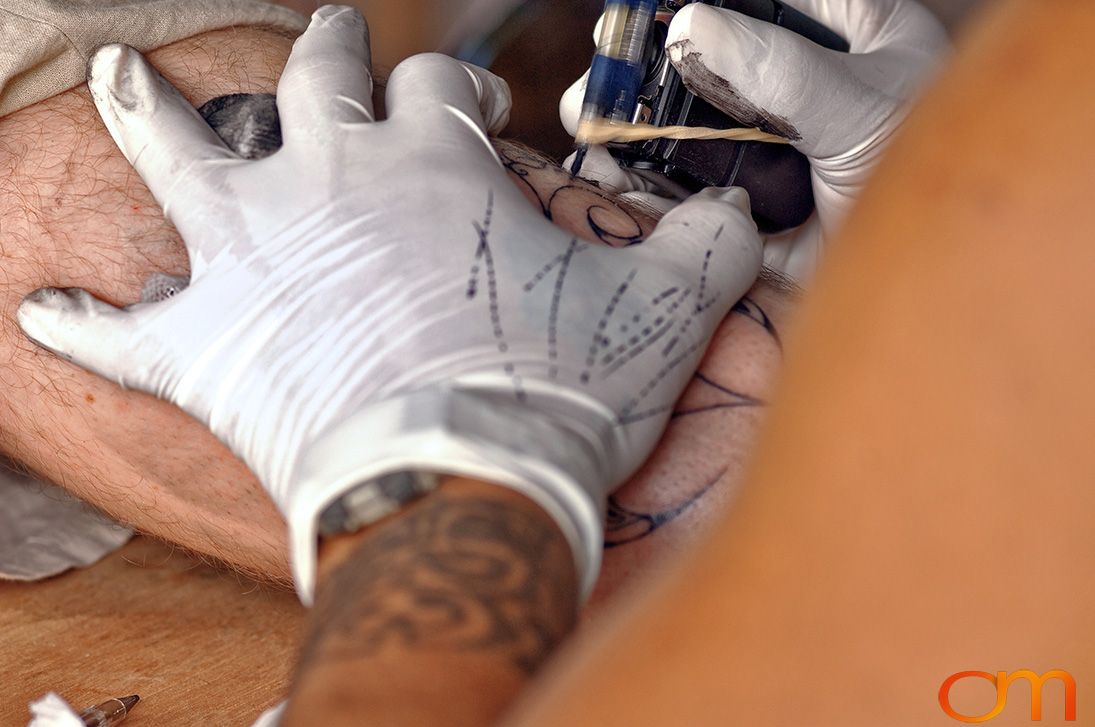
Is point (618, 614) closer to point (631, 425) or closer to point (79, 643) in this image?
point (631, 425)

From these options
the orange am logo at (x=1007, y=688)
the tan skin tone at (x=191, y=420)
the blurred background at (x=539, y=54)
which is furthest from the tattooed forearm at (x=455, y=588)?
the blurred background at (x=539, y=54)

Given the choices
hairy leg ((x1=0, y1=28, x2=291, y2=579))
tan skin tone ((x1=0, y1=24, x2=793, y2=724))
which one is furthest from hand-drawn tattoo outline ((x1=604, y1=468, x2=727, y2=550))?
hairy leg ((x1=0, y1=28, x2=291, y2=579))

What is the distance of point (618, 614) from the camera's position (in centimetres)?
63

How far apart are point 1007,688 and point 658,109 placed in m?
1.02

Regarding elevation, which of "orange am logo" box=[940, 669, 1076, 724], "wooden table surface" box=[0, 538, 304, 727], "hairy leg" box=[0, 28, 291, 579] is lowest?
"wooden table surface" box=[0, 538, 304, 727]

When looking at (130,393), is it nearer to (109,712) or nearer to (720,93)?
(109,712)

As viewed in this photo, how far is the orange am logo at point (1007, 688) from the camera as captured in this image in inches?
18.6

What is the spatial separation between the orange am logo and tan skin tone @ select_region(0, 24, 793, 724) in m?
0.29

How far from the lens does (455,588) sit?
2.18 feet

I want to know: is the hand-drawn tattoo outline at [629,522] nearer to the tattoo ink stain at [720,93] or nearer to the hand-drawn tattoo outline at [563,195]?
the hand-drawn tattoo outline at [563,195]

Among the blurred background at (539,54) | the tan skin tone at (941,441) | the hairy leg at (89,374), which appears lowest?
the hairy leg at (89,374)

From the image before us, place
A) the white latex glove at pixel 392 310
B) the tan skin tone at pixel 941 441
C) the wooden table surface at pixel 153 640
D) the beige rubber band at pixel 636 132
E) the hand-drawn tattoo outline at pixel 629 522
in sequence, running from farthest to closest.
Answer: the beige rubber band at pixel 636 132 < the wooden table surface at pixel 153 640 < the hand-drawn tattoo outline at pixel 629 522 < the white latex glove at pixel 392 310 < the tan skin tone at pixel 941 441

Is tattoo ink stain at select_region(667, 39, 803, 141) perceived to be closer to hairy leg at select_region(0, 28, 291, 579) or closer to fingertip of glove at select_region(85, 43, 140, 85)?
hairy leg at select_region(0, 28, 291, 579)

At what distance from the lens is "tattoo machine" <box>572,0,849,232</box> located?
4.39 ft
